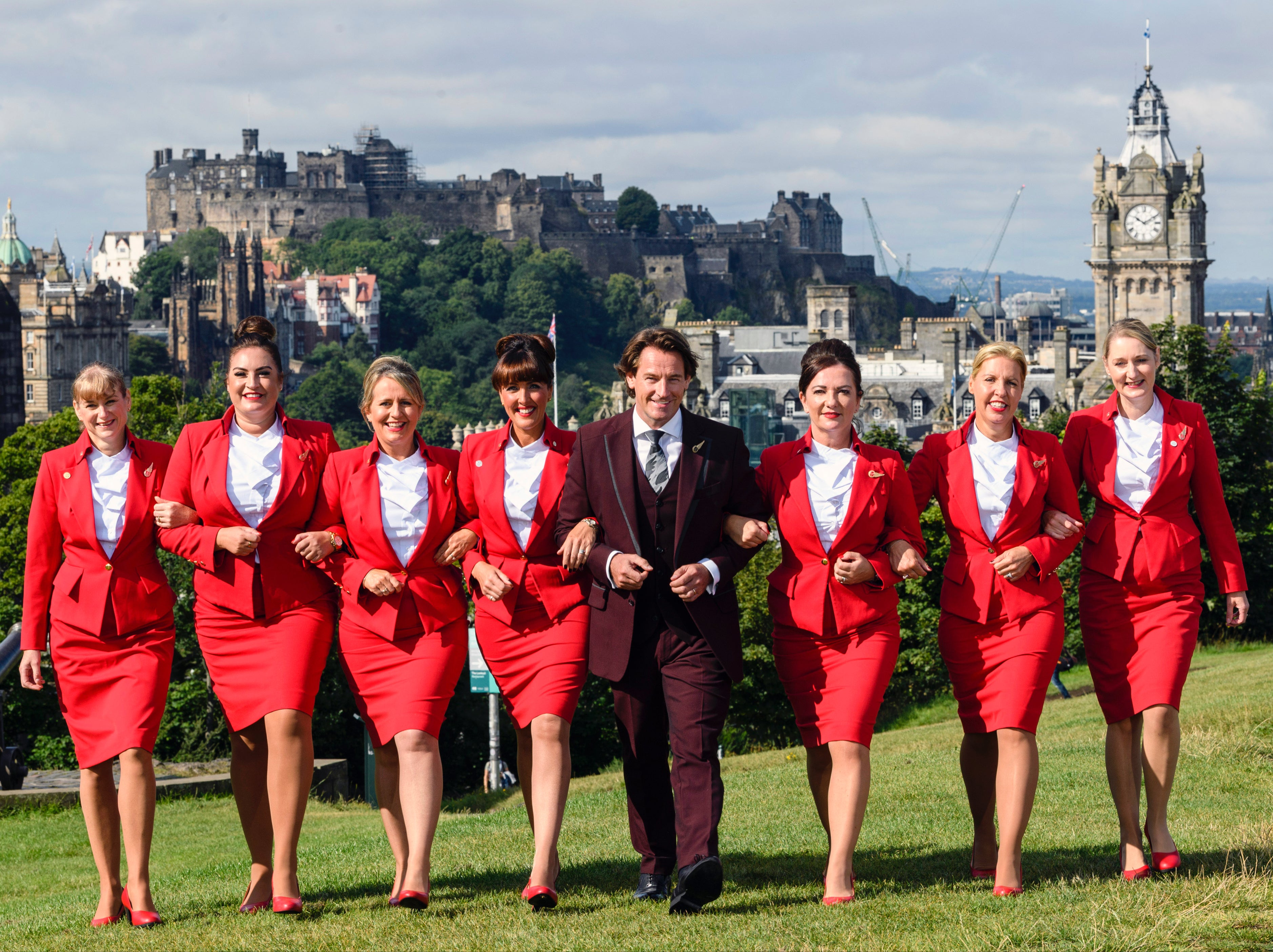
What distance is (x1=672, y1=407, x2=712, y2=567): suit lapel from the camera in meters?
7.59

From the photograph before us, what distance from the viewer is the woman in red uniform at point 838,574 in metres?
7.55

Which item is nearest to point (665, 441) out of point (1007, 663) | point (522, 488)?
point (522, 488)

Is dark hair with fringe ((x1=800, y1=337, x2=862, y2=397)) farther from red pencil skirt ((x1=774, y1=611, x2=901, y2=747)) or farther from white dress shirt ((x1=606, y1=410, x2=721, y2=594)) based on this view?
red pencil skirt ((x1=774, y1=611, x2=901, y2=747))

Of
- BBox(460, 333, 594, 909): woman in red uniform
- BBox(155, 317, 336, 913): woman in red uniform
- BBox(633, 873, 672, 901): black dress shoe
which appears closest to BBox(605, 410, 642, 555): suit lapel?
BBox(460, 333, 594, 909): woman in red uniform

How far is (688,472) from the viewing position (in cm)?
763

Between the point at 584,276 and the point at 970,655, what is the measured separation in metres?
144

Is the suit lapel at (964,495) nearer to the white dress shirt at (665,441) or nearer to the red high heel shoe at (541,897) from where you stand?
the white dress shirt at (665,441)

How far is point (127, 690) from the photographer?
305 inches

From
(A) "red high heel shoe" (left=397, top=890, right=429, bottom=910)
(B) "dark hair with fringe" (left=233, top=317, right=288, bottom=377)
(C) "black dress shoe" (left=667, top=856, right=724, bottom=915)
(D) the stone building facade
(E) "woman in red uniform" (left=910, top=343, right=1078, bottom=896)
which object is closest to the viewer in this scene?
(C) "black dress shoe" (left=667, top=856, right=724, bottom=915)

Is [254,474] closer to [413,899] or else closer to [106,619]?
[106,619]

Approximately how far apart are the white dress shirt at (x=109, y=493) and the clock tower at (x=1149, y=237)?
3156 inches

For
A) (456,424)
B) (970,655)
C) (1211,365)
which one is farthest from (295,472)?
(456,424)

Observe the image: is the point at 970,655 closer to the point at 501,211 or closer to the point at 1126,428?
the point at 1126,428

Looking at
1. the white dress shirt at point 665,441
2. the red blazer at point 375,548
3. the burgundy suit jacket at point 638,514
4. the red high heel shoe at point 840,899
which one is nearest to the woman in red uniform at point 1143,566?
the red high heel shoe at point 840,899
